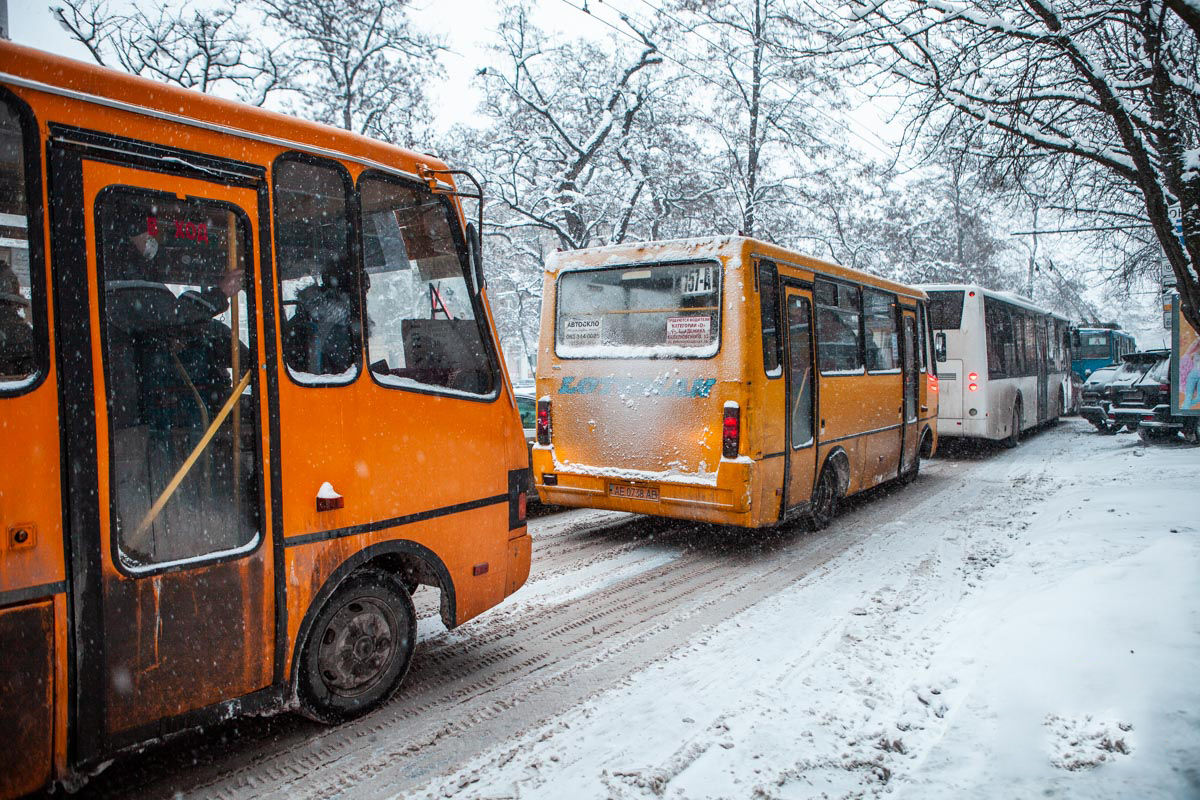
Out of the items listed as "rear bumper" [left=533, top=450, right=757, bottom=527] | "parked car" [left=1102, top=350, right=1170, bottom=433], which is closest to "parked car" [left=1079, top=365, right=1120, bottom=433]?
"parked car" [left=1102, top=350, right=1170, bottom=433]

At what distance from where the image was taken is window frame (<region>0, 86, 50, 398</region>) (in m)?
2.79

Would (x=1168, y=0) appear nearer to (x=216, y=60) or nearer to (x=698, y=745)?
(x=698, y=745)

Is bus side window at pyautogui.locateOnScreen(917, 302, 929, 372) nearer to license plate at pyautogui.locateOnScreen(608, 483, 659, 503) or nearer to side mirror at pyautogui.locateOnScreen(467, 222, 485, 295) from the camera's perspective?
license plate at pyautogui.locateOnScreen(608, 483, 659, 503)

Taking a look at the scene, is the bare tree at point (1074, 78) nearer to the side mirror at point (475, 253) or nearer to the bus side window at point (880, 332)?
the bus side window at point (880, 332)

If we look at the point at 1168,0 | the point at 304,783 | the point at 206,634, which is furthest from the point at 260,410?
the point at 1168,0

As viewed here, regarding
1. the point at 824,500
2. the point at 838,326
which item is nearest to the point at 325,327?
the point at 824,500

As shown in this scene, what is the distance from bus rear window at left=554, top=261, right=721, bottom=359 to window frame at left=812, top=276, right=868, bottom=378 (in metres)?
1.73

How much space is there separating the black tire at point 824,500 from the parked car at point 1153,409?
39.1 feet

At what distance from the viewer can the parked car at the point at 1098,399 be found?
60.4 ft

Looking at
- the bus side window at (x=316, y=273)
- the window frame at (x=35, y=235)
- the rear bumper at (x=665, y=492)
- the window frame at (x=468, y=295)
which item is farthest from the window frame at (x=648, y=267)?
the window frame at (x=35, y=235)

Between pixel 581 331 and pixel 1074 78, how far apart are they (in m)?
6.63

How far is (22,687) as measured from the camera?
2727mm

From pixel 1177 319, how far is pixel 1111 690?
14.9 meters

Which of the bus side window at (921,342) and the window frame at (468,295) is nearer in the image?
the window frame at (468,295)
